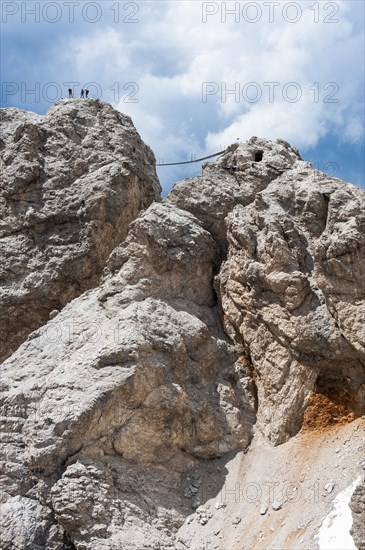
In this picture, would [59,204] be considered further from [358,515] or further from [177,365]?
[358,515]

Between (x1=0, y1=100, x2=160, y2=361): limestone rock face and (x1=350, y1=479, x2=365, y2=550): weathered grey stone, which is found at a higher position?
(x1=0, y1=100, x2=160, y2=361): limestone rock face

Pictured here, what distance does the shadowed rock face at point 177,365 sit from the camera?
18859mm

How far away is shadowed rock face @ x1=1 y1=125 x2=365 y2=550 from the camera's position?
18859 mm

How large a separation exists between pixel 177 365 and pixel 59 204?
9.51 meters

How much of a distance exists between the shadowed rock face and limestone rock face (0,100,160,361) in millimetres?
2397

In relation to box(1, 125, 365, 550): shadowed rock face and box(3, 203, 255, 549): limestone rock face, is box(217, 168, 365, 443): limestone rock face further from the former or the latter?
box(3, 203, 255, 549): limestone rock face

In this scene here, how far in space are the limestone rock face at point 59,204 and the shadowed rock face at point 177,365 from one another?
7.86 ft

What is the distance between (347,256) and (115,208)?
405 inches

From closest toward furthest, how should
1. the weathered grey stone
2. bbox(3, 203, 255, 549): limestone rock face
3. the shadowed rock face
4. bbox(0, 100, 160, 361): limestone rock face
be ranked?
the weathered grey stone
bbox(3, 203, 255, 549): limestone rock face
the shadowed rock face
bbox(0, 100, 160, 361): limestone rock face

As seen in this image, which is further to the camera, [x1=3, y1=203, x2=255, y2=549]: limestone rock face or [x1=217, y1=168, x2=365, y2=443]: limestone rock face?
[x1=217, y1=168, x2=365, y2=443]: limestone rock face

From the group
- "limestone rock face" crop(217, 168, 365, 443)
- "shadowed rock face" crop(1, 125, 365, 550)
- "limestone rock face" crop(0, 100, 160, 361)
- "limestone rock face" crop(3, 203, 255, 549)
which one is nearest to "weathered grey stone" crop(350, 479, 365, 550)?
"limestone rock face" crop(217, 168, 365, 443)

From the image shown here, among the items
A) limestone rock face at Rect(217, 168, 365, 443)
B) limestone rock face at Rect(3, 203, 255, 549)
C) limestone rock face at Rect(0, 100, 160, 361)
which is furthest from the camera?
limestone rock face at Rect(0, 100, 160, 361)

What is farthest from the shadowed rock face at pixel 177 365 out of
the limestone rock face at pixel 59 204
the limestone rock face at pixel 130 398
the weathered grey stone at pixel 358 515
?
the weathered grey stone at pixel 358 515

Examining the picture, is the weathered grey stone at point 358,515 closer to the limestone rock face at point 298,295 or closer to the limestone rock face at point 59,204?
the limestone rock face at point 298,295
